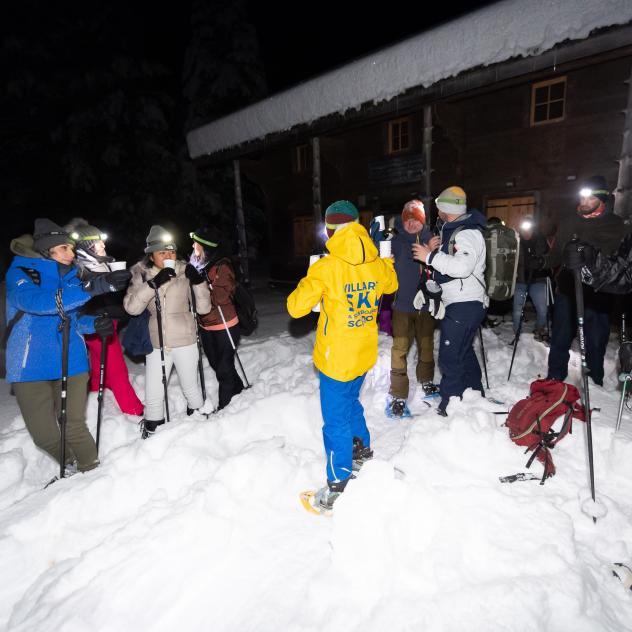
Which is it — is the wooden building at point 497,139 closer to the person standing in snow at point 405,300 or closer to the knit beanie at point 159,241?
the person standing in snow at point 405,300

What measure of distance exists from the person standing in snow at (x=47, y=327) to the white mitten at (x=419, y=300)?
2813mm

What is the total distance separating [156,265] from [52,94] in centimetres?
1842

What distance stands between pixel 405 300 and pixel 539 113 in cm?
854

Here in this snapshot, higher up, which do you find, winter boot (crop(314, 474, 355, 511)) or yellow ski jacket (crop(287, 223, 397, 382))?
yellow ski jacket (crop(287, 223, 397, 382))

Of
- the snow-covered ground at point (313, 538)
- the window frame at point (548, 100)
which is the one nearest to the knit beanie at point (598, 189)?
the snow-covered ground at point (313, 538)

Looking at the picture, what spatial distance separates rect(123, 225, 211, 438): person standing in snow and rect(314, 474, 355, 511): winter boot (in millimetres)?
1937

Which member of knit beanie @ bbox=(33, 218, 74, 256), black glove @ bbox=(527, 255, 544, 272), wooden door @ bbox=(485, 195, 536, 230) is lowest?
black glove @ bbox=(527, 255, 544, 272)

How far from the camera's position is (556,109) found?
959 centimetres

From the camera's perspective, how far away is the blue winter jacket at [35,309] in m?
3.02

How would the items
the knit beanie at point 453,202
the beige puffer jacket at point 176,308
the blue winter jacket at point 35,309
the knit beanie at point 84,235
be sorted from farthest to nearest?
the knit beanie at point 84,235 → the beige puffer jacket at point 176,308 → the knit beanie at point 453,202 → the blue winter jacket at point 35,309

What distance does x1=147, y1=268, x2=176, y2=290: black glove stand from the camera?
365 centimetres

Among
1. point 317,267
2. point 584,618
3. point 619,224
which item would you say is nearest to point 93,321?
point 317,267

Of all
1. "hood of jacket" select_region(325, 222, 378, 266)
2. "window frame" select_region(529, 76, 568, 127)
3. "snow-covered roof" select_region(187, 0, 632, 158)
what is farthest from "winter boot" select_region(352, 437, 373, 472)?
"window frame" select_region(529, 76, 568, 127)

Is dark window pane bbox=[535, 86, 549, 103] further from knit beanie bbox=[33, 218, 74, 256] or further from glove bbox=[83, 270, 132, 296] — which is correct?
knit beanie bbox=[33, 218, 74, 256]
